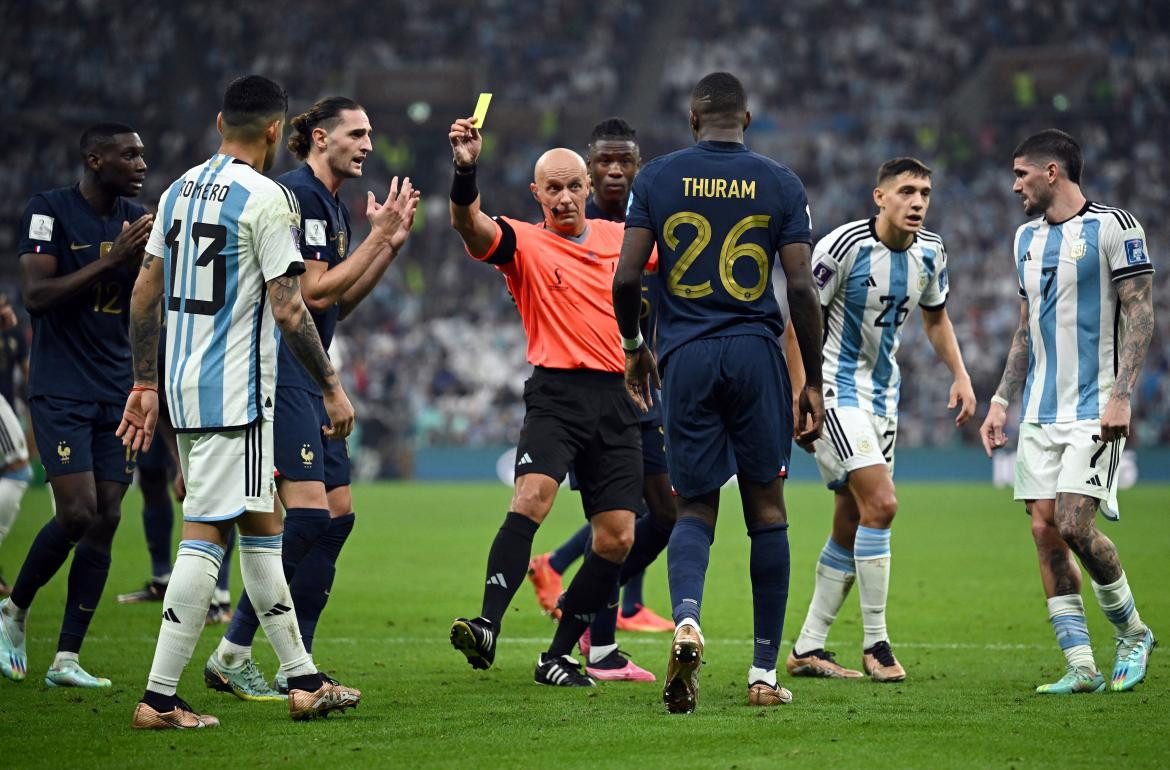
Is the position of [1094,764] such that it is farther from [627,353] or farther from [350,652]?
[350,652]

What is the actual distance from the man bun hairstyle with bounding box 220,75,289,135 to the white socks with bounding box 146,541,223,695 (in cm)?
168

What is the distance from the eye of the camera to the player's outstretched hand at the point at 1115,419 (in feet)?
20.6

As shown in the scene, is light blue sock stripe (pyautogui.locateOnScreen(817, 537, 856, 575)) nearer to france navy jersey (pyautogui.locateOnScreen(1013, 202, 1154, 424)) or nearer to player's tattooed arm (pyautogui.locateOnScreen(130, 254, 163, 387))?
france navy jersey (pyautogui.locateOnScreen(1013, 202, 1154, 424))

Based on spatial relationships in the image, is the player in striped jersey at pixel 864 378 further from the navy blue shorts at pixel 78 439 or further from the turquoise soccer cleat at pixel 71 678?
the navy blue shorts at pixel 78 439

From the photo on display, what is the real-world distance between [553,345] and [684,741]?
7.39 feet

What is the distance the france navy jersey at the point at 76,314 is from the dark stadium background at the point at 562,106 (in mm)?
19820

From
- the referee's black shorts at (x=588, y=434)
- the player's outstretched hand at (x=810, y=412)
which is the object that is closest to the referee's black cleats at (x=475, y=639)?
the referee's black shorts at (x=588, y=434)

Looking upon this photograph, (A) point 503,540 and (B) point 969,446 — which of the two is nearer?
(A) point 503,540

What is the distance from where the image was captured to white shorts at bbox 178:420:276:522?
5.40m

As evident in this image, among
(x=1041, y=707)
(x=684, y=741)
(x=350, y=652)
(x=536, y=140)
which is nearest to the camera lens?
(x=684, y=741)

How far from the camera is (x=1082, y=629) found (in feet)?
21.4

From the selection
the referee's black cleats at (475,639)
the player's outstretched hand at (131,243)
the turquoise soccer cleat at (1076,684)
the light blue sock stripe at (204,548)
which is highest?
the player's outstretched hand at (131,243)

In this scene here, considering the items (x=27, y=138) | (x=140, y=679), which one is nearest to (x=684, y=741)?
(x=140, y=679)

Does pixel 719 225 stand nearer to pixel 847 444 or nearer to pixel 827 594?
pixel 847 444
